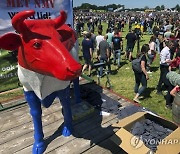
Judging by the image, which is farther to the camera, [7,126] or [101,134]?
[7,126]

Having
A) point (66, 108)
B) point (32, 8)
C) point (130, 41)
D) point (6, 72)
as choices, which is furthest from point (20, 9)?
point (130, 41)

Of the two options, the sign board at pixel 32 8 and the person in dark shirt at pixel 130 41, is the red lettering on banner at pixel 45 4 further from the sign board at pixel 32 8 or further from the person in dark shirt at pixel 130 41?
the person in dark shirt at pixel 130 41

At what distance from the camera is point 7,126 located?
166 inches

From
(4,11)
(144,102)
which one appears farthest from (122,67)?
(4,11)

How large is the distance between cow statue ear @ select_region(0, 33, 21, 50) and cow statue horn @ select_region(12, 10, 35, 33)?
0.41 feet

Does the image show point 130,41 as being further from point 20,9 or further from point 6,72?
point 6,72

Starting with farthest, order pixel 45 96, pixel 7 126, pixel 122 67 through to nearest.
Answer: pixel 122 67
pixel 7 126
pixel 45 96

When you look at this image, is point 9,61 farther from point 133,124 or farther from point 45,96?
point 133,124

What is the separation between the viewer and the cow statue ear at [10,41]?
2.58 m

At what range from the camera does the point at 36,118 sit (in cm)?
341

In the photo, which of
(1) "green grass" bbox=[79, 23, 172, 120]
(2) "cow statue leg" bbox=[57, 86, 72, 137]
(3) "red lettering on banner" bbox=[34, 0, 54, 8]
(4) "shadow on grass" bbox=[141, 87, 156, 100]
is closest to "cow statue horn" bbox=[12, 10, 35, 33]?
(2) "cow statue leg" bbox=[57, 86, 72, 137]

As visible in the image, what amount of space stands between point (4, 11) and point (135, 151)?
3.65m

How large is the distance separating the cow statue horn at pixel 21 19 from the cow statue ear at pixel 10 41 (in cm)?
12

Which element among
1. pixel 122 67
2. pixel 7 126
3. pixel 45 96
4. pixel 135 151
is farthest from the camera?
pixel 122 67
